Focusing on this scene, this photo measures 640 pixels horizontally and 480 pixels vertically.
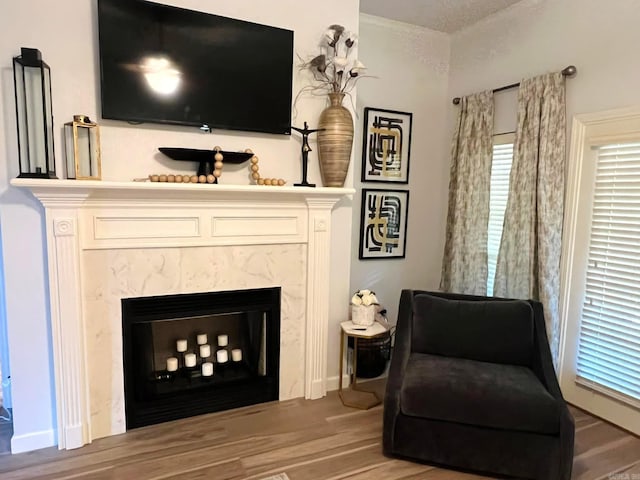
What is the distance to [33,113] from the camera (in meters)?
2.06

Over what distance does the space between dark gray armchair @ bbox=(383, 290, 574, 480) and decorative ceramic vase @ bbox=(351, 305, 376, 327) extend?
0.31 m

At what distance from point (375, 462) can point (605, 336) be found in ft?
5.53

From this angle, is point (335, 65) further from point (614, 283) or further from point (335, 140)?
point (614, 283)

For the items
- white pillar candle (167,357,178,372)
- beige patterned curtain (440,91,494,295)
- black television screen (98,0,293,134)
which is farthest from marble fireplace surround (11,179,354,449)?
beige patterned curtain (440,91,494,295)

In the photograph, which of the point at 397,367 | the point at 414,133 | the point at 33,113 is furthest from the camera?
the point at 414,133

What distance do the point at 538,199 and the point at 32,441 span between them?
11.4ft

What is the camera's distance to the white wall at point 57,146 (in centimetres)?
209

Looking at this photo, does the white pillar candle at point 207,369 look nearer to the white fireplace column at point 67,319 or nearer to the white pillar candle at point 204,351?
the white pillar candle at point 204,351

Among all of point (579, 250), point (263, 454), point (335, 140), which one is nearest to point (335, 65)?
point (335, 140)

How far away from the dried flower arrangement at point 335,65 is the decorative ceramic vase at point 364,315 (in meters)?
1.47

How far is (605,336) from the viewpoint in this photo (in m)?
2.65

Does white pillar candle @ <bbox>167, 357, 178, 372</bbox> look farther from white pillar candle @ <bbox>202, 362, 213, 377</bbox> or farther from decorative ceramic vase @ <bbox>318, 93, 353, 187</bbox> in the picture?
decorative ceramic vase @ <bbox>318, 93, 353, 187</bbox>

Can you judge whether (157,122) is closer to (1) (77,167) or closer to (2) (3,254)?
(1) (77,167)

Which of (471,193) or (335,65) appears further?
(471,193)
